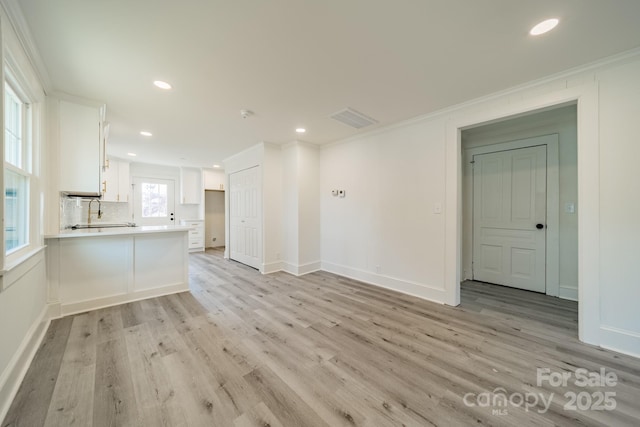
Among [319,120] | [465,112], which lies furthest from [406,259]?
[319,120]

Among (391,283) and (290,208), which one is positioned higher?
(290,208)

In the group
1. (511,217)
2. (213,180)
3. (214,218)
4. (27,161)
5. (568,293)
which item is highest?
(213,180)

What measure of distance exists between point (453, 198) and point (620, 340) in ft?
5.96

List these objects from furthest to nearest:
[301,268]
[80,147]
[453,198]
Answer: [301,268] < [453,198] < [80,147]

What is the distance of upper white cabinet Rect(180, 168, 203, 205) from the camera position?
6.87 meters

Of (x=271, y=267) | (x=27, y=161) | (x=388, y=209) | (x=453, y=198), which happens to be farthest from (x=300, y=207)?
(x=27, y=161)

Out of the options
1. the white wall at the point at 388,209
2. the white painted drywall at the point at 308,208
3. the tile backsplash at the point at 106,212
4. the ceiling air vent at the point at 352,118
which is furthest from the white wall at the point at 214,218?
the ceiling air vent at the point at 352,118

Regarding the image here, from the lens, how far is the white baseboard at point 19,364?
4.69 feet

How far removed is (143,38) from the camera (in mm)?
→ 1780

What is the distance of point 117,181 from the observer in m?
5.79

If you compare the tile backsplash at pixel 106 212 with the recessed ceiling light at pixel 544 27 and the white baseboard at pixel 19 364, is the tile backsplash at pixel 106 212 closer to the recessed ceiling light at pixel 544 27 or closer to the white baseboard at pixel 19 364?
the white baseboard at pixel 19 364

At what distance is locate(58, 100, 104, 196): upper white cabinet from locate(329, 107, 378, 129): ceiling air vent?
9.63 ft

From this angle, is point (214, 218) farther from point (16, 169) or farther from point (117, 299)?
point (16, 169)

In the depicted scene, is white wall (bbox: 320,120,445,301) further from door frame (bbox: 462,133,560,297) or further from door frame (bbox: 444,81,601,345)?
door frame (bbox: 462,133,560,297)
